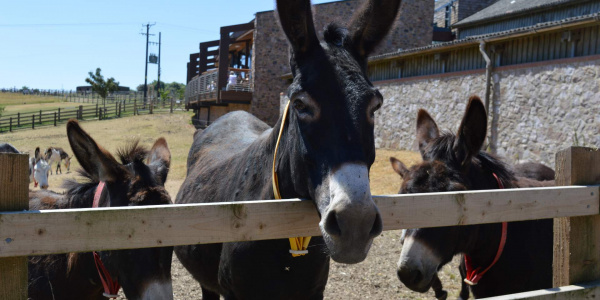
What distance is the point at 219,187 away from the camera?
342 cm

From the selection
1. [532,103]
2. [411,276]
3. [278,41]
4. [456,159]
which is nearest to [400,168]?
[456,159]

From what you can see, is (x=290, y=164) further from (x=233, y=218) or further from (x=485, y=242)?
(x=485, y=242)

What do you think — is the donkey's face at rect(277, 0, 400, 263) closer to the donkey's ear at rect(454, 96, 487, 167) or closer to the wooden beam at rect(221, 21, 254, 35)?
the donkey's ear at rect(454, 96, 487, 167)

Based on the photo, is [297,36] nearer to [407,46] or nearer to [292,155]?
[292,155]

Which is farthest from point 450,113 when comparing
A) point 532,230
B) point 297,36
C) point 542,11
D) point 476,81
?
point 297,36

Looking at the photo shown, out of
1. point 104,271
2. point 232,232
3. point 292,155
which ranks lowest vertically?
point 104,271

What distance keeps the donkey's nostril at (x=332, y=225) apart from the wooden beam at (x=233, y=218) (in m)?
0.34

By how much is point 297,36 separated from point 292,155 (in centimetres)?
59

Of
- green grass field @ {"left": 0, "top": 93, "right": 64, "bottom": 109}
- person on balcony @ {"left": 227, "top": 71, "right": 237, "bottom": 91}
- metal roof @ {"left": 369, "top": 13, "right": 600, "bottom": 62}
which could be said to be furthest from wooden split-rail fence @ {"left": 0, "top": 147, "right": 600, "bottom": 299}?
green grass field @ {"left": 0, "top": 93, "right": 64, "bottom": 109}

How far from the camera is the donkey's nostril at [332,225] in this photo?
1.83 m

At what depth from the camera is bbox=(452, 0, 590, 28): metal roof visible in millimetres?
22297

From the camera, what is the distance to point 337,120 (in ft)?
6.66

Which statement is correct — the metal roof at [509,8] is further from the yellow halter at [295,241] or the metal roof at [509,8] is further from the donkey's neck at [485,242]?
the yellow halter at [295,241]

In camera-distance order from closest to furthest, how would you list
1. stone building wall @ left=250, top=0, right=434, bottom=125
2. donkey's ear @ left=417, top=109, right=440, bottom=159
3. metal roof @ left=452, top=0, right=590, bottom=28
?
donkey's ear @ left=417, top=109, right=440, bottom=159 < metal roof @ left=452, top=0, right=590, bottom=28 < stone building wall @ left=250, top=0, right=434, bottom=125
